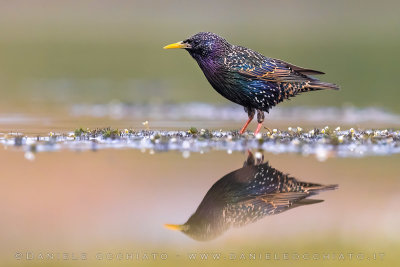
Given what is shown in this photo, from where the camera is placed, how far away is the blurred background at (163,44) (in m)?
22.9

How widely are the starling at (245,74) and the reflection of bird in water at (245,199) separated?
2.70 metres

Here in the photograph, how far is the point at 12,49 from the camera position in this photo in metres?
35.5

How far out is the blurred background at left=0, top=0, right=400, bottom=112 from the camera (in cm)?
2292

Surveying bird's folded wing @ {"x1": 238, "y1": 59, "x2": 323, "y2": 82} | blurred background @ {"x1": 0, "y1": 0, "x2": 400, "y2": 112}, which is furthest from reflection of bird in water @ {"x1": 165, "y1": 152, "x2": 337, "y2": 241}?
blurred background @ {"x1": 0, "y1": 0, "x2": 400, "y2": 112}

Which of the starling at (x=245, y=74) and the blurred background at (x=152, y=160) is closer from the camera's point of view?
the blurred background at (x=152, y=160)

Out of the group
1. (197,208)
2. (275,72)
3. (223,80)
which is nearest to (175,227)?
(197,208)

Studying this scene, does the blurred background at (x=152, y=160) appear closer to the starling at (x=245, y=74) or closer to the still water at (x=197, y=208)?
the still water at (x=197, y=208)

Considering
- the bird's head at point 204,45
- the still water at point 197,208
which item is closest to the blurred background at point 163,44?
the bird's head at point 204,45

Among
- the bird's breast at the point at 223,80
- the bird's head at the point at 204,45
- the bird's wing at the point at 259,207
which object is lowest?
the bird's wing at the point at 259,207

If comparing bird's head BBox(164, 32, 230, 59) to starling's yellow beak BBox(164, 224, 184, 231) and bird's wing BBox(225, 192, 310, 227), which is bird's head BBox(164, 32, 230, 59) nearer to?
bird's wing BBox(225, 192, 310, 227)

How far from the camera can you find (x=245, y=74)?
40.8 ft

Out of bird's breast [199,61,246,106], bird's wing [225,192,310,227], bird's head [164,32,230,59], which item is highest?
bird's head [164,32,230,59]

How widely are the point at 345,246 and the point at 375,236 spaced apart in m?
0.38

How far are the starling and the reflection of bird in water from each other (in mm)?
2705
